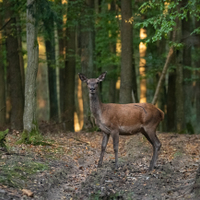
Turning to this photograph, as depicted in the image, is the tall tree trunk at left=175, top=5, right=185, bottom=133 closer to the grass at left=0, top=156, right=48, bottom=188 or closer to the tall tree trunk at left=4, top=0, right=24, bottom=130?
the tall tree trunk at left=4, top=0, right=24, bottom=130

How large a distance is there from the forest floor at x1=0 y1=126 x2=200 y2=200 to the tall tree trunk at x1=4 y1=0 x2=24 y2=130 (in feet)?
15.1

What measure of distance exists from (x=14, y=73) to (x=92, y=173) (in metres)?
9.54

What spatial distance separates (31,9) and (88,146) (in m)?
5.39

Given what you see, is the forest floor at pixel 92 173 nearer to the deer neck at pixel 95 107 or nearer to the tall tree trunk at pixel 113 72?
the deer neck at pixel 95 107

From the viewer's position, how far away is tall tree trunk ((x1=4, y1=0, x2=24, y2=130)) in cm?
1777

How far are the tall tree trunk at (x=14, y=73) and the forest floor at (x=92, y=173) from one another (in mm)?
4599

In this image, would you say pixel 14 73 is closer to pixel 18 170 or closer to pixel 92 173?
pixel 92 173

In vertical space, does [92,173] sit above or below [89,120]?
below

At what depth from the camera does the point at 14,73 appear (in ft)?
58.2

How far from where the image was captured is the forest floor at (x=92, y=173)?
25.5ft

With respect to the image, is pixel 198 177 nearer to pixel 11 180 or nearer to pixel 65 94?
pixel 11 180

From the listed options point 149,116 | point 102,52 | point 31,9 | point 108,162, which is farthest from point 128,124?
point 102,52

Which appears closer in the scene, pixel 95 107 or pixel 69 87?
pixel 95 107

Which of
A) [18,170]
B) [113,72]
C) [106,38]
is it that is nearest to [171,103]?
[113,72]
